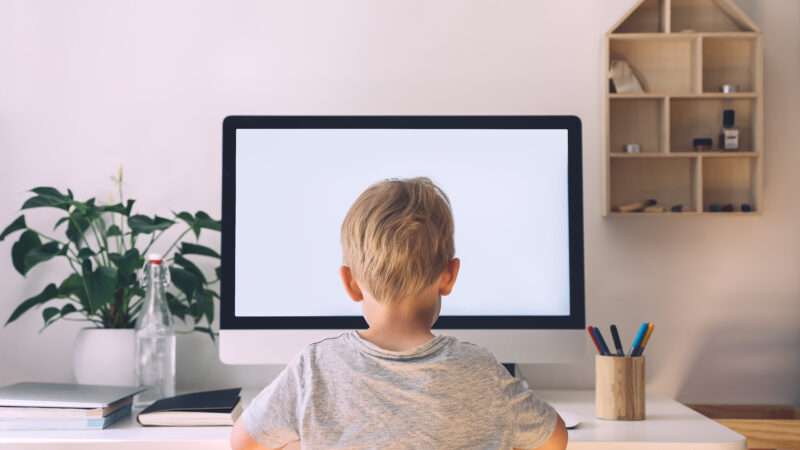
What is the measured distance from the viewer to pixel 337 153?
4.79 ft

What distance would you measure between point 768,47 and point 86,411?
1.43 meters

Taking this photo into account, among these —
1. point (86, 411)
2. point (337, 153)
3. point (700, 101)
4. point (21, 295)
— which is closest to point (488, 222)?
point (337, 153)

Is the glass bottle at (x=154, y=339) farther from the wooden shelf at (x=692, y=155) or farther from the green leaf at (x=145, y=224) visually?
the wooden shelf at (x=692, y=155)

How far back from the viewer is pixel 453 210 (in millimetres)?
1454

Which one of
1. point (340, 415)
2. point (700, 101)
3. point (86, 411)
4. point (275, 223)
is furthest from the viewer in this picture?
point (700, 101)

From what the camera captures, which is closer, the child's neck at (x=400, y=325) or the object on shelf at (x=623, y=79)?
the child's neck at (x=400, y=325)

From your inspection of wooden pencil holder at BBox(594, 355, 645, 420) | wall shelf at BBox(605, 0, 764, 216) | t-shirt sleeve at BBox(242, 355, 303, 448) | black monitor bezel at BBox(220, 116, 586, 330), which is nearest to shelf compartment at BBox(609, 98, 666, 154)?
wall shelf at BBox(605, 0, 764, 216)

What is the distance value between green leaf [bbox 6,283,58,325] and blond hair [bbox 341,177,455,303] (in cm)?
82

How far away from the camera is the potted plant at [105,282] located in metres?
1.55

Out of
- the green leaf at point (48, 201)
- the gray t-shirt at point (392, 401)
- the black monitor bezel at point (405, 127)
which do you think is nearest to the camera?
the gray t-shirt at point (392, 401)

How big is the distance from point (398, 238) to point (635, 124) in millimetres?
931

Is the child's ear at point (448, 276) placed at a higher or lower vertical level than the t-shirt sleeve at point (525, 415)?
higher

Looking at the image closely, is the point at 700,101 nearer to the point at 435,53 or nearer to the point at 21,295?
the point at 435,53

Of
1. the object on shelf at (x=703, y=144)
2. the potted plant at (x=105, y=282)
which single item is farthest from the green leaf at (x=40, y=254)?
the object on shelf at (x=703, y=144)
